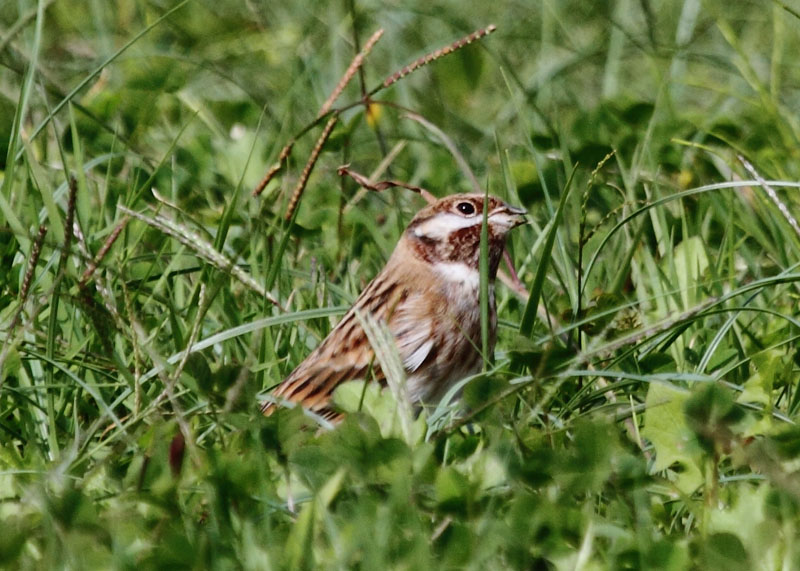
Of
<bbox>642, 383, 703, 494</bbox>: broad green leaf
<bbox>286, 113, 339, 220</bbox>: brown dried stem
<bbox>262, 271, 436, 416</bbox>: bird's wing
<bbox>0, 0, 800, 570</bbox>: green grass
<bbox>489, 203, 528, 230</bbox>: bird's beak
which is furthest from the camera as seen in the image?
<bbox>286, 113, 339, 220</bbox>: brown dried stem

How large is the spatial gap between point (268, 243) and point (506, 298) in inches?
28.8

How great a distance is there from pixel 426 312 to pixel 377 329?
115 centimetres

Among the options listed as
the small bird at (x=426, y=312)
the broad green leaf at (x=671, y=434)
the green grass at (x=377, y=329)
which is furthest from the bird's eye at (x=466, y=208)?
the broad green leaf at (x=671, y=434)

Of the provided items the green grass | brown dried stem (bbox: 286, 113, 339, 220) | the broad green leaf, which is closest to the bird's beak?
the green grass

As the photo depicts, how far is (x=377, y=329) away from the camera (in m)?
2.89

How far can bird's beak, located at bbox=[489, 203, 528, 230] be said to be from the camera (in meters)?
4.05

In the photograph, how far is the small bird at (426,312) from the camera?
3.82 m

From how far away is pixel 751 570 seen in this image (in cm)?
239

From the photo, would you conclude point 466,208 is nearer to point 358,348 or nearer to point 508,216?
point 508,216

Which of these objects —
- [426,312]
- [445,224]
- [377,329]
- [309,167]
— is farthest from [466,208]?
[377,329]

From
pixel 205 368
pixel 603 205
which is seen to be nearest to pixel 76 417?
pixel 205 368

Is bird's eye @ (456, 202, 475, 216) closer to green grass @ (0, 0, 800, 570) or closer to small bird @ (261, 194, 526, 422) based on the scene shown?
small bird @ (261, 194, 526, 422)

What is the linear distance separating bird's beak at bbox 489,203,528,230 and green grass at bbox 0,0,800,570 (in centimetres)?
11

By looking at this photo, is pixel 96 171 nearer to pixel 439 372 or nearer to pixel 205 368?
pixel 439 372
